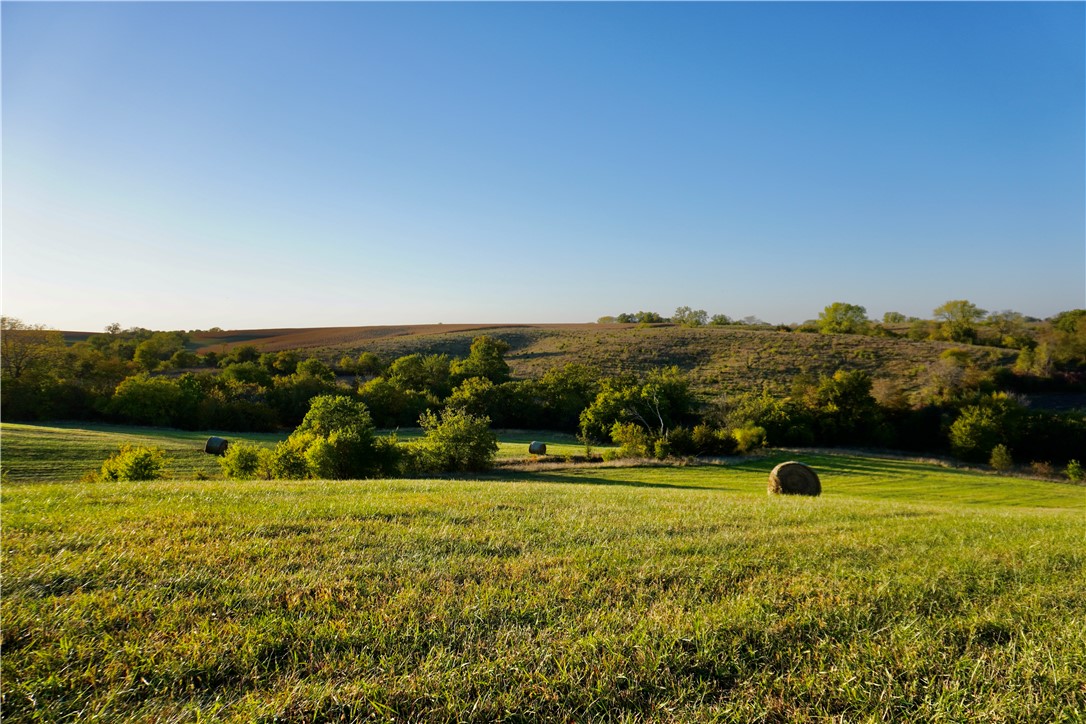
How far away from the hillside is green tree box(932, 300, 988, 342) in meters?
8.78

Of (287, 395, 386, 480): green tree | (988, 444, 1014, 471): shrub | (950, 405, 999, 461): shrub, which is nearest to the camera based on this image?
(287, 395, 386, 480): green tree

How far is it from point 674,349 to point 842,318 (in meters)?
47.8

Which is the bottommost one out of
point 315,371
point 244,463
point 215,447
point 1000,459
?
point 1000,459

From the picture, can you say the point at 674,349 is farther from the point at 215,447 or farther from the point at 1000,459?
the point at 215,447

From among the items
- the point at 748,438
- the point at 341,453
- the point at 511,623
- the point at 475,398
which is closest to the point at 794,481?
the point at 341,453

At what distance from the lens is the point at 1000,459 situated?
3928cm

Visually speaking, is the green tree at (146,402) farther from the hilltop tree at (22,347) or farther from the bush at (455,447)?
the bush at (455,447)

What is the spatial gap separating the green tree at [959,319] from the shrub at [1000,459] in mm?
53430

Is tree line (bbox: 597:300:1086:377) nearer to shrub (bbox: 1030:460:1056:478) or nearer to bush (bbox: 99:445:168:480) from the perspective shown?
shrub (bbox: 1030:460:1056:478)

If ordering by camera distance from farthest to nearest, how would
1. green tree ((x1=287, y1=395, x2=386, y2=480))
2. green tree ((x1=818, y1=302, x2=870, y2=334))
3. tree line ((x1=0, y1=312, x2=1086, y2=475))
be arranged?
green tree ((x1=818, y1=302, x2=870, y2=334))
tree line ((x1=0, y1=312, x2=1086, y2=475))
green tree ((x1=287, y1=395, x2=386, y2=480))

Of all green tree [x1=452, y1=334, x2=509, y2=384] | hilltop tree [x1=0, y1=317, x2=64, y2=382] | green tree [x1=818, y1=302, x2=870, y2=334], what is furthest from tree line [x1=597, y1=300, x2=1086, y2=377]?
hilltop tree [x1=0, y1=317, x2=64, y2=382]

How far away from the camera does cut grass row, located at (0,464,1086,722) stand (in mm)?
2727

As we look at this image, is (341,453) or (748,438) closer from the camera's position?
(341,453)

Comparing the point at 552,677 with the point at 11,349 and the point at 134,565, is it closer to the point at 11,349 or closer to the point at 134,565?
the point at 134,565
